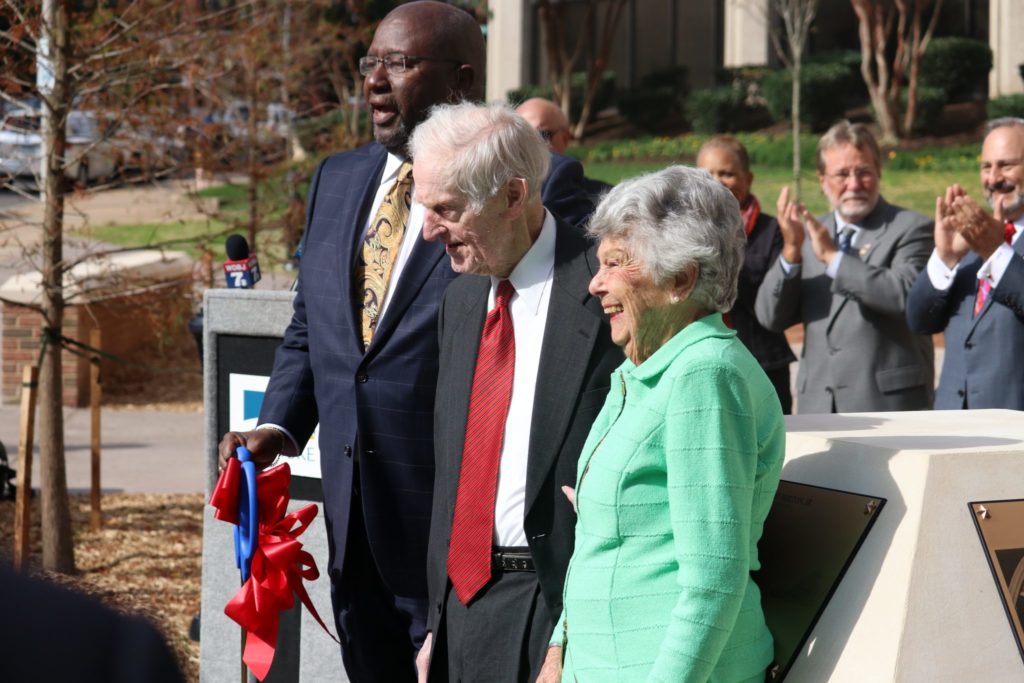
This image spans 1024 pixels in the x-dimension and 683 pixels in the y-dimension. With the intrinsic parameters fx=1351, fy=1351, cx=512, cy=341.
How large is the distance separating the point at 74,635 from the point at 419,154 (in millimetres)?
2221

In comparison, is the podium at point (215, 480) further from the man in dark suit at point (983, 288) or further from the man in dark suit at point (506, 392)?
the man in dark suit at point (983, 288)

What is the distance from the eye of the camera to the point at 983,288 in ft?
16.1

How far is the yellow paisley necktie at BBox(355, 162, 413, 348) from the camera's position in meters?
3.57

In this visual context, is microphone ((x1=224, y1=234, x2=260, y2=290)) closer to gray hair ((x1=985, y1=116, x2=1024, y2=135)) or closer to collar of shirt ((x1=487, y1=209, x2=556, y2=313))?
collar of shirt ((x1=487, y1=209, x2=556, y2=313))

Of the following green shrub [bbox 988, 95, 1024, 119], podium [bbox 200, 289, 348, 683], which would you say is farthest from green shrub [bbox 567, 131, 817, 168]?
podium [bbox 200, 289, 348, 683]

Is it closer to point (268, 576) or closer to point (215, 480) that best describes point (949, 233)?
point (268, 576)

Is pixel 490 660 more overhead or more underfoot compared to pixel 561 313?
more underfoot

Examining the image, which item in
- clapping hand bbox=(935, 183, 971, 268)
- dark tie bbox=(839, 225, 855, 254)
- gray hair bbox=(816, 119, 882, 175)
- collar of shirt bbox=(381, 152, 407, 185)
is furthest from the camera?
dark tie bbox=(839, 225, 855, 254)

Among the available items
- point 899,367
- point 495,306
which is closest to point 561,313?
point 495,306

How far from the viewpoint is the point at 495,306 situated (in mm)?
3168

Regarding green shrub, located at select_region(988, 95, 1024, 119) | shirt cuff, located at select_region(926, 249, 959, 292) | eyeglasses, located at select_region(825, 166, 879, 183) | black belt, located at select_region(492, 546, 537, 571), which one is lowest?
black belt, located at select_region(492, 546, 537, 571)

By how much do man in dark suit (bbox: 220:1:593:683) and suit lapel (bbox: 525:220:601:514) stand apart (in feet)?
1.57

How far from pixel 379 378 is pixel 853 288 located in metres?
2.70

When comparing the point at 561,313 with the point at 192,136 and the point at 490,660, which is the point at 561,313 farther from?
the point at 192,136
